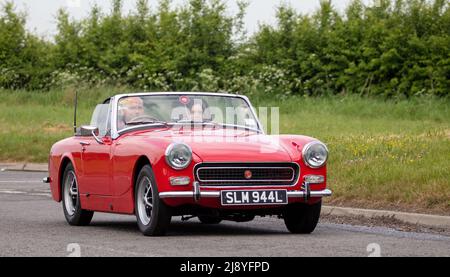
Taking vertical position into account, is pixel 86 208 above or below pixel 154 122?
below

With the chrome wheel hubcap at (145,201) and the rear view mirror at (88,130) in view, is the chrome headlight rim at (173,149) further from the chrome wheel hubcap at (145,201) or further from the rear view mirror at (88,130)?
the rear view mirror at (88,130)

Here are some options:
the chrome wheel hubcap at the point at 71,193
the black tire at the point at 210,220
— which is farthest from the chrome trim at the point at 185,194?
the chrome wheel hubcap at the point at 71,193

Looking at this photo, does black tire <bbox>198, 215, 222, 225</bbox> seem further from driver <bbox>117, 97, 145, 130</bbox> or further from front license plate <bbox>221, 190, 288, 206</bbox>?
front license plate <bbox>221, 190, 288, 206</bbox>

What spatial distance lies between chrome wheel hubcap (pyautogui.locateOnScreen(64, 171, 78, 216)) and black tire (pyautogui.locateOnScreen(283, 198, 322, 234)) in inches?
106

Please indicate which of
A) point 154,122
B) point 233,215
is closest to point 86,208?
point 154,122

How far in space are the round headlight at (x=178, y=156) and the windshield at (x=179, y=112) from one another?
1555 mm

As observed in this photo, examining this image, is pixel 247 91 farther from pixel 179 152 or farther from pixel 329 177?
pixel 179 152

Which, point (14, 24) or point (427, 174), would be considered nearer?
point (427, 174)

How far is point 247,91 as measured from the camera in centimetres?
3947

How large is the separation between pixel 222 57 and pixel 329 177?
967 inches

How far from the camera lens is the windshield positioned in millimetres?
12375

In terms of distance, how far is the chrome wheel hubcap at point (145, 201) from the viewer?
11062 mm

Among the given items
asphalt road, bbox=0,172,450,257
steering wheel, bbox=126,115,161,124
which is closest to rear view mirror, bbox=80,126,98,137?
steering wheel, bbox=126,115,161,124
